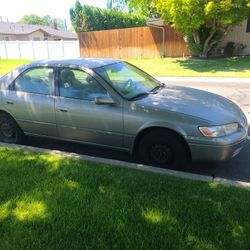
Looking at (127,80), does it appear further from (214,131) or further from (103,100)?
(214,131)

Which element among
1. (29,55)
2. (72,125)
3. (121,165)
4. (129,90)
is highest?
(129,90)

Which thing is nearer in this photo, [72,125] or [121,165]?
[121,165]

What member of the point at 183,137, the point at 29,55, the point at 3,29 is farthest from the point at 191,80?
the point at 3,29

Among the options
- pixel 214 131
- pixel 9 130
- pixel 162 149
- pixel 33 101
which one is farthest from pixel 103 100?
pixel 9 130

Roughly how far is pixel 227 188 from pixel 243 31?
1958cm

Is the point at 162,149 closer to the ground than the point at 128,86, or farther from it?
closer to the ground

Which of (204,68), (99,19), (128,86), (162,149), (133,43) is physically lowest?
(204,68)

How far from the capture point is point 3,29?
2207 inches

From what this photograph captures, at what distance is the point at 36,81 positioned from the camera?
5301 mm

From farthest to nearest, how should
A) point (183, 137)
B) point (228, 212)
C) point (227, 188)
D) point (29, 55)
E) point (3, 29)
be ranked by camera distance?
point (3, 29) < point (29, 55) < point (183, 137) < point (227, 188) < point (228, 212)

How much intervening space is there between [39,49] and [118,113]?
1122 inches

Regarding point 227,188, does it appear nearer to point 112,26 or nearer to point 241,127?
point 241,127

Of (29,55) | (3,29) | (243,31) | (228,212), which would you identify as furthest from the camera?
(3,29)

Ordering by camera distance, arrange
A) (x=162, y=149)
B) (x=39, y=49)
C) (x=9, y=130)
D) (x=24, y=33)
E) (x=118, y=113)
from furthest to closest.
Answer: (x=24, y=33)
(x=39, y=49)
(x=9, y=130)
(x=118, y=113)
(x=162, y=149)
